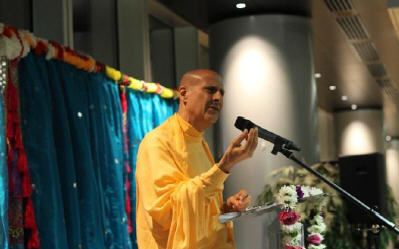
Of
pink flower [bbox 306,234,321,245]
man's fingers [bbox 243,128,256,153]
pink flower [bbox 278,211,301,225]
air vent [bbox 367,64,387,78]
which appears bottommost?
pink flower [bbox 306,234,321,245]

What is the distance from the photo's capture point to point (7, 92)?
10.7ft

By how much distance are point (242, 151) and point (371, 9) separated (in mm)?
4289

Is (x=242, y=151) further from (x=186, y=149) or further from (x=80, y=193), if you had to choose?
(x=80, y=193)

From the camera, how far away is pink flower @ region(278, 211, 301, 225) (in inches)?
107

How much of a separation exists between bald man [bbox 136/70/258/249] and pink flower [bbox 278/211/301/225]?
18cm

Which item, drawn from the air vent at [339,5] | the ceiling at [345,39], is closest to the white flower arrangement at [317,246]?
the ceiling at [345,39]

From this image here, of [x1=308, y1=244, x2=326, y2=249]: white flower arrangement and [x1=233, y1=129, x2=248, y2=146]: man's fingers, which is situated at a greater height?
[x1=233, y1=129, x2=248, y2=146]: man's fingers

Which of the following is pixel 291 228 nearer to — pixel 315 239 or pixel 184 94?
pixel 315 239

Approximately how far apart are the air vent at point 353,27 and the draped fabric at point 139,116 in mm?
2179

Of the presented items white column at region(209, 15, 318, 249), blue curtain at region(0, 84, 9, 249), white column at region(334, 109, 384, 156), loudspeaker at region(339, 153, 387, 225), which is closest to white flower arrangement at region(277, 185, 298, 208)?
blue curtain at region(0, 84, 9, 249)

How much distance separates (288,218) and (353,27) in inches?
184

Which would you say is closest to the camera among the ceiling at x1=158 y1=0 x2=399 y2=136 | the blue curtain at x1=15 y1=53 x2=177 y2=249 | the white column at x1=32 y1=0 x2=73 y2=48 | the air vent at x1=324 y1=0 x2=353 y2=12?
the blue curtain at x1=15 y1=53 x2=177 y2=249

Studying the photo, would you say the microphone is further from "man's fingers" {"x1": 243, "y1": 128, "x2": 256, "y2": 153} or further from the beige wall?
the beige wall

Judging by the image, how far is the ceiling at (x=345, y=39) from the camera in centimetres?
579
